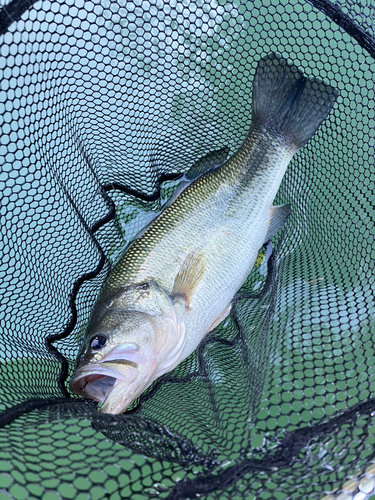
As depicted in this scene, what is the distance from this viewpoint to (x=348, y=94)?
290 cm

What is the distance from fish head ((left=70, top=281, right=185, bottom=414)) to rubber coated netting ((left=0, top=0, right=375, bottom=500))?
13 cm

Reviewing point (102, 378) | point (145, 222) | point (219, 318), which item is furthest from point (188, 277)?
point (145, 222)

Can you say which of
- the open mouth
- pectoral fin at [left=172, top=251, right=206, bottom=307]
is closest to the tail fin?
pectoral fin at [left=172, top=251, right=206, bottom=307]

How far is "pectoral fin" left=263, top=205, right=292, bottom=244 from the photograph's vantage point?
8.64 feet

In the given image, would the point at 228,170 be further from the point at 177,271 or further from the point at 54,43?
the point at 54,43

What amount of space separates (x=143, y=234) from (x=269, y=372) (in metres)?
1.06

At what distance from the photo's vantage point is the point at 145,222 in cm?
303

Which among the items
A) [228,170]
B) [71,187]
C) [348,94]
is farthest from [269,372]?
[348,94]

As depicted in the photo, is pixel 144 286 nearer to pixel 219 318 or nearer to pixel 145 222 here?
pixel 219 318

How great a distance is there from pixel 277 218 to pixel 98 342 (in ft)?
4.44

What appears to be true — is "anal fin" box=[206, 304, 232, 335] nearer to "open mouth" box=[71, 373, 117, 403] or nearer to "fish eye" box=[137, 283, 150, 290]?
"fish eye" box=[137, 283, 150, 290]

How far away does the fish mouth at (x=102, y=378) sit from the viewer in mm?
1908

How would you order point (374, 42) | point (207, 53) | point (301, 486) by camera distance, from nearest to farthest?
point (301, 486) < point (374, 42) < point (207, 53)

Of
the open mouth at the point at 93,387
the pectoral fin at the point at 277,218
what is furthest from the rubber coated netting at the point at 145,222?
the pectoral fin at the point at 277,218
